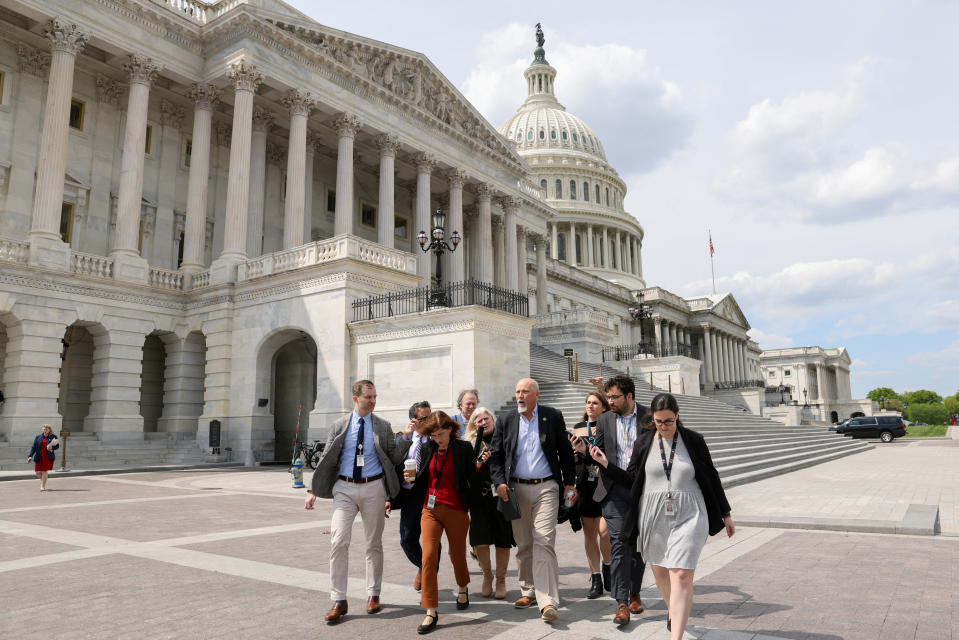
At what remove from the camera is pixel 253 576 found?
7.32 meters

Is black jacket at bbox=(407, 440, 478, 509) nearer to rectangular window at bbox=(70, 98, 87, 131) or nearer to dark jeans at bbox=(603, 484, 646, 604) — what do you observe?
dark jeans at bbox=(603, 484, 646, 604)

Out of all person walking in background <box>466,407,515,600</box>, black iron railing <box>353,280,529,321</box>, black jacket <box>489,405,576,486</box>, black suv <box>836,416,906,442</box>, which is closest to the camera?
black jacket <box>489,405,576,486</box>

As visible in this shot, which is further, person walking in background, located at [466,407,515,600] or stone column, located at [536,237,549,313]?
stone column, located at [536,237,549,313]

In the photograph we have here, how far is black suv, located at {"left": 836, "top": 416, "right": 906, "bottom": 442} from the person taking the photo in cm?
4700

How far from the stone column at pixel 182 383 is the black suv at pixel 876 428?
142 ft

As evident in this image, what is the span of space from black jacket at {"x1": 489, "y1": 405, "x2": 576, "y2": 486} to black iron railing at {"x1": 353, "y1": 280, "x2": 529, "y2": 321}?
14832mm

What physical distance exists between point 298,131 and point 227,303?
9.02 meters

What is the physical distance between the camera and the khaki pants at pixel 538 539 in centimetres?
609

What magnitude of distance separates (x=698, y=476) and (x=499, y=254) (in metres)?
42.1

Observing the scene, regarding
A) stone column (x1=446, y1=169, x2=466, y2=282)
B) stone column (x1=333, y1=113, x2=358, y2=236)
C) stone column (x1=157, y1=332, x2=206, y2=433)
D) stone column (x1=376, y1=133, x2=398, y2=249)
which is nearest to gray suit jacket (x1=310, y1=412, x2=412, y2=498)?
stone column (x1=157, y1=332, x2=206, y2=433)

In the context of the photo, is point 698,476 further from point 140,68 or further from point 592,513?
point 140,68

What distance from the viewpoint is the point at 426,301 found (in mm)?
21719

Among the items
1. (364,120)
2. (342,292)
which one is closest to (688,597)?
(342,292)

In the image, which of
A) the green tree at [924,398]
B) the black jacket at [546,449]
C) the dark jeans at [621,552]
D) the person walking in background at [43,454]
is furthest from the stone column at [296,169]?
the green tree at [924,398]
